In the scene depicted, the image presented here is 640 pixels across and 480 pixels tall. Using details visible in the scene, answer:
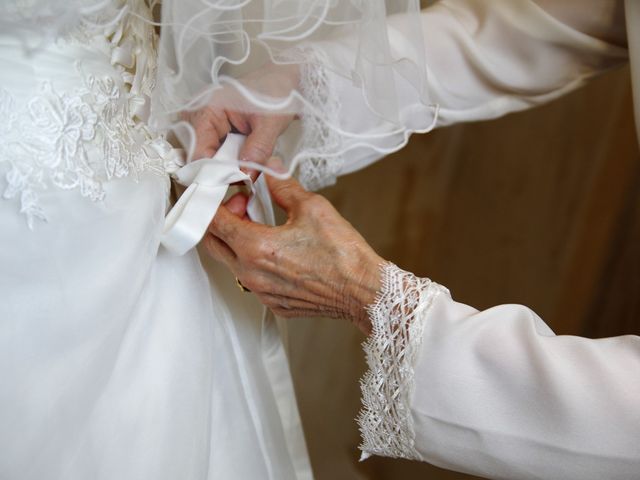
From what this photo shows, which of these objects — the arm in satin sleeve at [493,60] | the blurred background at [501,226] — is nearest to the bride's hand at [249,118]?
the arm in satin sleeve at [493,60]

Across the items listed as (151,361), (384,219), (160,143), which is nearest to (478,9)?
(160,143)

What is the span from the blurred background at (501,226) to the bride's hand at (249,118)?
90 centimetres

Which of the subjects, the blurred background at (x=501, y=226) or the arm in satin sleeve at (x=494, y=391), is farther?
the blurred background at (x=501, y=226)

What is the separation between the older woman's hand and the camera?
23.6 inches

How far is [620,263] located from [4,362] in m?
1.37

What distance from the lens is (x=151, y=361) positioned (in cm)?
55

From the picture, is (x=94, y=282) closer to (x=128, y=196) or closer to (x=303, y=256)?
(x=128, y=196)

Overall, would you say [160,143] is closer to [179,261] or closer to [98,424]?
[179,261]

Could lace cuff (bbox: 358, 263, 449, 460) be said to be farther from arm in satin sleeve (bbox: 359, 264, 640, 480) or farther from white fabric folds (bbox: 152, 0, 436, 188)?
white fabric folds (bbox: 152, 0, 436, 188)

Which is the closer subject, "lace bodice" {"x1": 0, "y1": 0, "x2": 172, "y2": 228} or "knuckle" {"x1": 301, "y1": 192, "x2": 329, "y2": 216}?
"lace bodice" {"x1": 0, "y1": 0, "x2": 172, "y2": 228}

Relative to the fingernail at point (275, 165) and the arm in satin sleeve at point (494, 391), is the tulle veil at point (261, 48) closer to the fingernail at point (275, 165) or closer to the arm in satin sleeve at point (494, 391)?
the fingernail at point (275, 165)

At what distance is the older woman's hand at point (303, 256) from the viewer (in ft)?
1.96

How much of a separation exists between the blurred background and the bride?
2.77ft

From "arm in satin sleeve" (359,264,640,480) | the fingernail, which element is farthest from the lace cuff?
the fingernail
